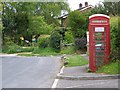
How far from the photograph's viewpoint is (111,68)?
14.1 m

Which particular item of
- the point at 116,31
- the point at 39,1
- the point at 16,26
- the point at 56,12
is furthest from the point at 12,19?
the point at 116,31

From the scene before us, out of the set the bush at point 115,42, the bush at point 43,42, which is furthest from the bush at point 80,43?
the bush at point 115,42

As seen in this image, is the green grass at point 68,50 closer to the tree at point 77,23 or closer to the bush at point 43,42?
the tree at point 77,23

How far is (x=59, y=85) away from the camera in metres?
11.6

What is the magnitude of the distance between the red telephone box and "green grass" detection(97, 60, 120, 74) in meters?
0.36

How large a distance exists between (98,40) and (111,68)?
149cm

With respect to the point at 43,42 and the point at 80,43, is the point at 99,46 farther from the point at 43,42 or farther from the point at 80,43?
the point at 43,42

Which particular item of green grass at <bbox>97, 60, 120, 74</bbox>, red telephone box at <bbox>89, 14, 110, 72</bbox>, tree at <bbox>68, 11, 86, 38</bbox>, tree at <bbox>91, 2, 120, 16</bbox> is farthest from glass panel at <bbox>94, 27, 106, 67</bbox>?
tree at <bbox>68, 11, 86, 38</bbox>

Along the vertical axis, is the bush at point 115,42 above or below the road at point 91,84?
above

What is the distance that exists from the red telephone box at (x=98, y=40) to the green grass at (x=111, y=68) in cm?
36

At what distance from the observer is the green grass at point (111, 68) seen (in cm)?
1356

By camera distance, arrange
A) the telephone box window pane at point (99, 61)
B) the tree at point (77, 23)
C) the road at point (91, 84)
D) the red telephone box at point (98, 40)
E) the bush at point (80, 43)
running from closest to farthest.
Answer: the road at point (91, 84) → the red telephone box at point (98, 40) → the telephone box window pane at point (99, 61) → the bush at point (80, 43) → the tree at point (77, 23)

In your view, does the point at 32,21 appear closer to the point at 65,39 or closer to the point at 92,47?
the point at 65,39

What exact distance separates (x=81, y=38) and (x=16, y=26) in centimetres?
2374
